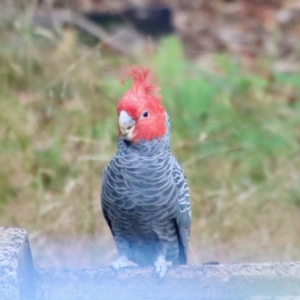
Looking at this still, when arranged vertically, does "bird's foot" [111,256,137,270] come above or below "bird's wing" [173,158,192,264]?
below

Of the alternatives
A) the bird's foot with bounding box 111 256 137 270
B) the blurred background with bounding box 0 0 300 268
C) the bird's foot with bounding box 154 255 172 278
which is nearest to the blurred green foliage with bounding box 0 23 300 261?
the blurred background with bounding box 0 0 300 268

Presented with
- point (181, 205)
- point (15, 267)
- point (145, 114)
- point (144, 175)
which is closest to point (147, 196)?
point (144, 175)

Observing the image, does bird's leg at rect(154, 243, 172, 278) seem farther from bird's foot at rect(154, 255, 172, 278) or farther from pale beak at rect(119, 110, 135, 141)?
pale beak at rect(119, 110, 135, 141)

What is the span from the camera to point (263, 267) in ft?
6.47

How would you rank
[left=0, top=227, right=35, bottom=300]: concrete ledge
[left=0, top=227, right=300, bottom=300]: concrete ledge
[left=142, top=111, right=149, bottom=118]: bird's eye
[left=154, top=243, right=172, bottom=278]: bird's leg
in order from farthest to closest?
[left=142, top=111, right=149, bottom=118]: bird's eye → [left=154, top=243, right=172, bottom=278]: bird's leg → [left=0, top=227, right=300, bottom=300]: concrete ledge → [left=0, top=227, right=35, bottom=300]: concrete ledge

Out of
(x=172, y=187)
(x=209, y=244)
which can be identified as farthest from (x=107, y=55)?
(x=172, y=187)

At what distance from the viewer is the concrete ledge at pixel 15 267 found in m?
1.74

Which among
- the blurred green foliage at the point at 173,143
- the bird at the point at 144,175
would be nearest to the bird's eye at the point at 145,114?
the bird at the point at 144,175

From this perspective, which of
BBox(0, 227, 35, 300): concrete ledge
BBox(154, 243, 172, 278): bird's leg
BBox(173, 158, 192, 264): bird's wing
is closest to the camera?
BBox(0, 227, 35, 300): concrete ledge

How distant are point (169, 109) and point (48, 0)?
1728mm

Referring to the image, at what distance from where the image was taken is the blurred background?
346 cm

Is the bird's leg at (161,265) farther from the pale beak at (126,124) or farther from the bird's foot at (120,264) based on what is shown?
the pale beak at (126,124)

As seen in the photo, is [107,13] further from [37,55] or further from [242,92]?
[242,92]

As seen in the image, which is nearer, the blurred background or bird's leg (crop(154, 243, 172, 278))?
bird's leg (crop(154, 243, 172, 278))
